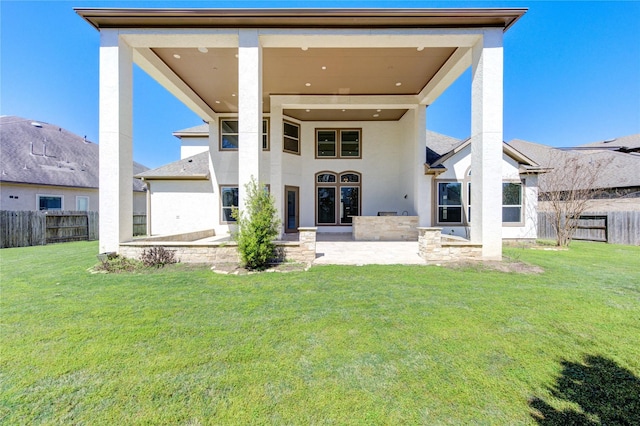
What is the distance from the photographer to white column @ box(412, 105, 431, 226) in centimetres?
1135

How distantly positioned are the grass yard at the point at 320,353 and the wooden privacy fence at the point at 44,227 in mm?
8374

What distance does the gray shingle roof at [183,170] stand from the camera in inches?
495

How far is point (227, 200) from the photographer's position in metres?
12.9

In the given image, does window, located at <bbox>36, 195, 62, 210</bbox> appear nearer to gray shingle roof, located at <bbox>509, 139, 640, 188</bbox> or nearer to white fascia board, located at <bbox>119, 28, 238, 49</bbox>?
white fascia board, located at <bbox>119, 28, 238, 49</bbox>

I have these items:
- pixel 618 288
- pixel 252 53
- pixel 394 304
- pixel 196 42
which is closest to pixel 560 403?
pixel 394 304

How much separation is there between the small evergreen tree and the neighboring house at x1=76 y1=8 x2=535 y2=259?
0.68 meters

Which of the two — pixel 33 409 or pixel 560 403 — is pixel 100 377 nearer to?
pixel 33 409

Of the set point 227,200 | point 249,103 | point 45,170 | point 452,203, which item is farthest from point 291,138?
point 45,170

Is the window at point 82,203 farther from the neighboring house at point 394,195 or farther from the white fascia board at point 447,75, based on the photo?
the white fascia board at point 447,75

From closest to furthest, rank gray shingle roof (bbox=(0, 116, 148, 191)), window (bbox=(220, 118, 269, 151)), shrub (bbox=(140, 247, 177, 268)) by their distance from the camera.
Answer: shrub (bbox=(140, 247, 177, 268)), window (bbox=(220, 118, 269, 151)), gray shingle roof (bbox=(0, 116, 148, 191))

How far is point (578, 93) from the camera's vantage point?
19156 mm

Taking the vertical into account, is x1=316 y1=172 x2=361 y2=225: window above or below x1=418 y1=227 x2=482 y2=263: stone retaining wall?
above

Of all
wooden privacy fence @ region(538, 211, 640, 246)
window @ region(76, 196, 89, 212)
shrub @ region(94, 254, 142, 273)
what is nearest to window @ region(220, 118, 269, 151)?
shrub @ region(94, 254, 142, 273)

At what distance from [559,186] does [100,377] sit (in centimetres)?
1541
